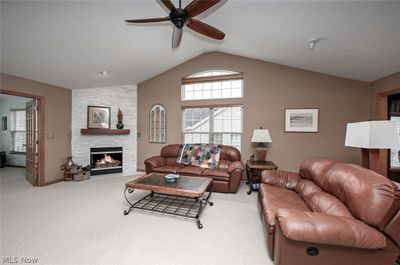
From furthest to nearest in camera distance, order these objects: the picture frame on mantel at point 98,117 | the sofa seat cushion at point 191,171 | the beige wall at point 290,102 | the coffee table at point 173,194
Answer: the picture frame on mantel at point 98,117 < the beige wall at point 290,102 < the sofa seat cushion at point 191,171 < the coffee table at point 173,194

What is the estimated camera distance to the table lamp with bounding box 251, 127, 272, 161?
11.8ft

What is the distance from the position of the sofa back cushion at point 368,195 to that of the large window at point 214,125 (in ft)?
9.18

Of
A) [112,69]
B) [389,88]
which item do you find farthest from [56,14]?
[389,88]

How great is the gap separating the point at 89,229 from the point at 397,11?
173 inches

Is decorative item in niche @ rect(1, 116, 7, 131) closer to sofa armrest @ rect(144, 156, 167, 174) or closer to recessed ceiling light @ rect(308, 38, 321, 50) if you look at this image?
sofa armrest @ rect(144, 156, 167, 174)

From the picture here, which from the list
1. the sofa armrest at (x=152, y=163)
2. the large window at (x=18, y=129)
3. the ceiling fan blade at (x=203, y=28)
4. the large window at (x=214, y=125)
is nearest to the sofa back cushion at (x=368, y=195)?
the ceiling fan blade at (x=203, y=28)

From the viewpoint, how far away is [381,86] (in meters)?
3.24

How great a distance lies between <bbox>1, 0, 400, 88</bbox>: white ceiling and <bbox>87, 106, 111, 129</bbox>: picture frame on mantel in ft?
3.33

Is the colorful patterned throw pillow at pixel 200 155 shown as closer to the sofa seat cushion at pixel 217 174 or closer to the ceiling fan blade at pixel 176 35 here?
the sofa seat cushion at pixel 217 174

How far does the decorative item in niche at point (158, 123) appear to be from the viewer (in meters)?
4.98

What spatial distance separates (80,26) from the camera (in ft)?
7.98

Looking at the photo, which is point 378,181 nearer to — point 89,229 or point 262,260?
point 262,260

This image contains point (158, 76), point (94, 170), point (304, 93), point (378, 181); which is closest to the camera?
point (378, 181)

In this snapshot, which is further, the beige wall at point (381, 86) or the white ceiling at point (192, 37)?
the beige wall at point (381, 86)
